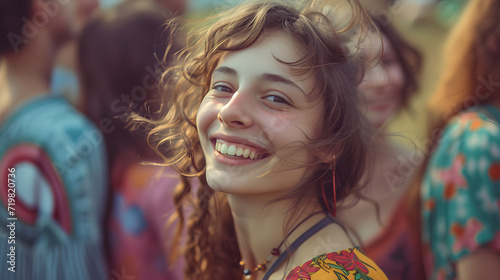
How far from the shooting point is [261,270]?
1046 millimetres

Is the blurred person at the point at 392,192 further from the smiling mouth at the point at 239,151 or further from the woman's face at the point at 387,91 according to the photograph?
the smiling mouth at the point at 239,151

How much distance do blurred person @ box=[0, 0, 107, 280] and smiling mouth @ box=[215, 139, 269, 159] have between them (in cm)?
108

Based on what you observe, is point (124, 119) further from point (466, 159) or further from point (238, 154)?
point (466, 159)

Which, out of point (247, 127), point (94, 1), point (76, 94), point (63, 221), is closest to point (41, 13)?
point (94, 1)

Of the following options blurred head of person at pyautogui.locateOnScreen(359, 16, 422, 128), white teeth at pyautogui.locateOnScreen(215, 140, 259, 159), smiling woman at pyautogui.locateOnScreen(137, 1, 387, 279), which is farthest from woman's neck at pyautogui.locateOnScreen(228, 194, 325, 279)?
blurred head of person at pyautogui.locateOnScreen(359, 16, 422, 128)

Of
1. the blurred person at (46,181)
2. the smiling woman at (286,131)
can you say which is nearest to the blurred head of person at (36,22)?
the blurred person at (46,181)

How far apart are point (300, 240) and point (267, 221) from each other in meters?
0.08

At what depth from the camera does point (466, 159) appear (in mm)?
1492

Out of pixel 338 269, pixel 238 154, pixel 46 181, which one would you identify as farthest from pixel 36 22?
pixel 338 269

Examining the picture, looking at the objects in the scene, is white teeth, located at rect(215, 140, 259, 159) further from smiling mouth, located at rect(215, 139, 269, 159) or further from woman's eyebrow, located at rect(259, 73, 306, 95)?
woman's eyebrow, located at rect(259, 73, 306, 95)

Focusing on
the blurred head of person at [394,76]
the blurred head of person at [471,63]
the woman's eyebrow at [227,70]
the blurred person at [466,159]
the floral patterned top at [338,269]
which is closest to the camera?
the floral patterned top at [338,269]

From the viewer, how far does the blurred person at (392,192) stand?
1.70m

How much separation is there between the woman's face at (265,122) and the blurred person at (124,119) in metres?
0.93

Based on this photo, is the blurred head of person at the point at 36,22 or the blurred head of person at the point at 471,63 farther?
the blurred head of person at the point at 36,22
